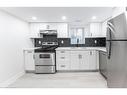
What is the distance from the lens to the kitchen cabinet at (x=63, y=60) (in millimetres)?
4770

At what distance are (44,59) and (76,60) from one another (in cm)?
117

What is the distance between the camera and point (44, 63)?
4566mm

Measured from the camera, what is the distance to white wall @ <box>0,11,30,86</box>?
3.20 metres

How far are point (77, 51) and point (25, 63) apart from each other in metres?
1.95

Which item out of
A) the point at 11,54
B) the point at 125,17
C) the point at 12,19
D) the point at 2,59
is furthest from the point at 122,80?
the point at 12,19

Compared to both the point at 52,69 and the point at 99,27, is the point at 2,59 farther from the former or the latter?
the point at 99,27

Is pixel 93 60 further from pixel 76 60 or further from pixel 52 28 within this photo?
pixel 52 28

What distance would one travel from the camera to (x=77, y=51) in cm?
475

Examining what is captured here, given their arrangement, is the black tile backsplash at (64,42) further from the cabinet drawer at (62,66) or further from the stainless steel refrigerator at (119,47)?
the stainless steel refrigerator at (119,47)

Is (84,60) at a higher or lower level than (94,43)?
lower

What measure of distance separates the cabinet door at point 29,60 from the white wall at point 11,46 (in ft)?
0.66

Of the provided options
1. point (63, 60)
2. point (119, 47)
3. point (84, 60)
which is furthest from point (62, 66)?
point (119, 47)

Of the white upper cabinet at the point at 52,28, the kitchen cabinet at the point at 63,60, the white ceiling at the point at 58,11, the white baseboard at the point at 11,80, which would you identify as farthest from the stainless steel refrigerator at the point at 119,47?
the white upper cabinet at the point at 52,28

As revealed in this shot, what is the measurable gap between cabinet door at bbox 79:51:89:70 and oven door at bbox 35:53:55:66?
3.44 ft
